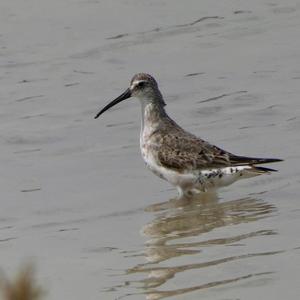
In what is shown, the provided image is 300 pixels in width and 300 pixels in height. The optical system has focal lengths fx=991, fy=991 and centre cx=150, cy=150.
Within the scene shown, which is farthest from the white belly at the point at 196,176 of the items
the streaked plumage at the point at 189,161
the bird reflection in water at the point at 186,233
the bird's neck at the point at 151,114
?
the bird's neck at the point at 151,114

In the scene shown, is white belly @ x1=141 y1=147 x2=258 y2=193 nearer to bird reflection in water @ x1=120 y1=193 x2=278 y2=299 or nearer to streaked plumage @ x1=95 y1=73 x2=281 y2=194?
streaked plumage @ x1=95 y1=73 x2=281 y2=194

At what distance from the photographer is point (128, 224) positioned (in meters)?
7.40

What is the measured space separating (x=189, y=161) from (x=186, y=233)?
5.89 ft

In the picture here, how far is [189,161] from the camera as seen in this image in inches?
344

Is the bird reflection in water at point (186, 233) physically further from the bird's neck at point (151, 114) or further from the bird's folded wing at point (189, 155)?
the bird's neck at point (151, 114)

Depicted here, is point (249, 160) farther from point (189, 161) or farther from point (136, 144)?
point (136, 144)

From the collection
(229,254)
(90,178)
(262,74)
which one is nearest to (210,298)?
(229,254)

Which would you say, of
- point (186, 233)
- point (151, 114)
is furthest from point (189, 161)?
point (186, 233)

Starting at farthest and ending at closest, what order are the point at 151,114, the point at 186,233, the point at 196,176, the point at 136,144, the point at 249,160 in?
the point at 136,144 → the point at 151,114 → the point at 196,176 → the point at 249,160 → the point at 186,233

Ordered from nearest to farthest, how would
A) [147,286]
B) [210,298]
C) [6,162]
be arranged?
Answer: 1. [210,298]
2. [147,286]
3. [6,162]

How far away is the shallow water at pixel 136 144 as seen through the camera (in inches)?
235

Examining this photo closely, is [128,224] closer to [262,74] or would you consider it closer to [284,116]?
[284,116]

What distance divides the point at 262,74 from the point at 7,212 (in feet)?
16.1

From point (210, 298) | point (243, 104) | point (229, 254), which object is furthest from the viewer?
point (243, 104)
